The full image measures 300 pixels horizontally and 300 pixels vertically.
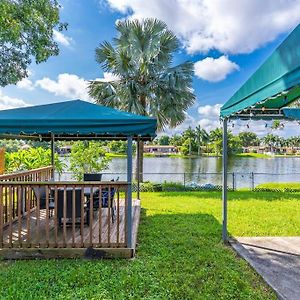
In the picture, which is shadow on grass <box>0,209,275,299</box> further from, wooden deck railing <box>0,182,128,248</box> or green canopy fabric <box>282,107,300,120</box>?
green canopy fabric <box>282,107,300,120</box>

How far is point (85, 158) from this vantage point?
11.0 metres

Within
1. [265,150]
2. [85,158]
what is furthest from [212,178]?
[265,150]

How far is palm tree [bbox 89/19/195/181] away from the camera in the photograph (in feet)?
35.9

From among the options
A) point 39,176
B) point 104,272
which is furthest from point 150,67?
point 104,272

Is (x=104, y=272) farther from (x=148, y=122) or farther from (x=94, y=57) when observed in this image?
(x=94, y=57)

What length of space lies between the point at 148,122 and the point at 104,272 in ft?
6.70

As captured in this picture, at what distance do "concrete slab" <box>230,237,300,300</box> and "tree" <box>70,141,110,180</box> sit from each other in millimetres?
7387

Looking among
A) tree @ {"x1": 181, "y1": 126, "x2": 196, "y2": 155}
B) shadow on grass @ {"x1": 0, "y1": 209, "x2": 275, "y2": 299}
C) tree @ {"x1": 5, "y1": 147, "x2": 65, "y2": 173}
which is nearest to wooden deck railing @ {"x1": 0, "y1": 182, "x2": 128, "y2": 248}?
shadow on grass @ {"x1": 0, "y1": 209, "x2": 275, "y2": 299}

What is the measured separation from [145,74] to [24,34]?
5.11 m

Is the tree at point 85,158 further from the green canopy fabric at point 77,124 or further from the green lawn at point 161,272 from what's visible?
the green canopy fabric at point 77,124

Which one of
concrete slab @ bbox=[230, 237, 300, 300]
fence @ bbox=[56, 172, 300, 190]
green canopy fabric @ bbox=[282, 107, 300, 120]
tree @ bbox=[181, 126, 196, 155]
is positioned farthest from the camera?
tree @ bbox=[181, 126, 196, 155]

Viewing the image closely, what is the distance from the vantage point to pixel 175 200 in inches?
347

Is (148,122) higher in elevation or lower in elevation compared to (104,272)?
higher

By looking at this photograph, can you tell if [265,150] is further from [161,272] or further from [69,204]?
[161,272]
